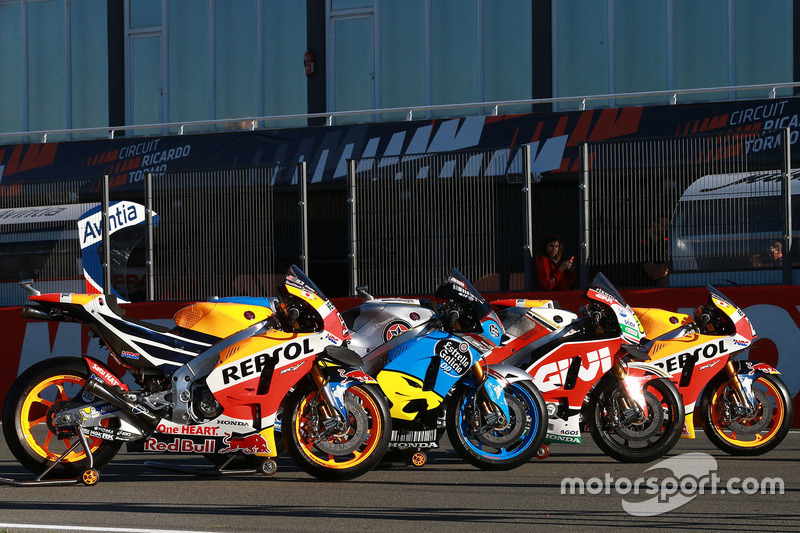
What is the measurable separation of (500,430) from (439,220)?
188 inches

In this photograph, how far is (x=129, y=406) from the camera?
7.87 metres

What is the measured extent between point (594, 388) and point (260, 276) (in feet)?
18.0

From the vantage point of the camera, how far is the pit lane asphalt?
6465 millimetres

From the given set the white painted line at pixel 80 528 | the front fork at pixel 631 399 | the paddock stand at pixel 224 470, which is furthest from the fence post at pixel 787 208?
the white painted line at pixel 80 528

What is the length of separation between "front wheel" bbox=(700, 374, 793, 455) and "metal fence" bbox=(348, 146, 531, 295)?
3.54 metres

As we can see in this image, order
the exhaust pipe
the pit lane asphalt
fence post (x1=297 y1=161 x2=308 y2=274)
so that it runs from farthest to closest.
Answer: fence post (x1=297 y1=161 x2=308 y2=274) < the exhaust pipe < the pit lane asphalt

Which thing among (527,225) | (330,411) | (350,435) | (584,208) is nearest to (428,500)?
(350,435)

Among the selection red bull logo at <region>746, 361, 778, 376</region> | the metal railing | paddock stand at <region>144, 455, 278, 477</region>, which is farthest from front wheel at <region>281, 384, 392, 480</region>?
the metal railing

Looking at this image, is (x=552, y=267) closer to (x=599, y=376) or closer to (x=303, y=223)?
(x=303, y=223)

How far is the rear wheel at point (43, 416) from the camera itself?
25.9 feet

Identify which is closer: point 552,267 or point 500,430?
point 500,430

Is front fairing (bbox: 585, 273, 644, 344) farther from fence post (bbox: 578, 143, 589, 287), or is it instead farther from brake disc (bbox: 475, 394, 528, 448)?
fence post (bbox: 578, 143, 589, 287)

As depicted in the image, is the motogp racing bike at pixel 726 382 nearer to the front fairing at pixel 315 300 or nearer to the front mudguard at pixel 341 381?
the front mudguard at pixel 341 381

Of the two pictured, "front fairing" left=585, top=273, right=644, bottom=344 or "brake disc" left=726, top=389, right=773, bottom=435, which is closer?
"front fairing" left=585, top=273, right=644, bottom=344
